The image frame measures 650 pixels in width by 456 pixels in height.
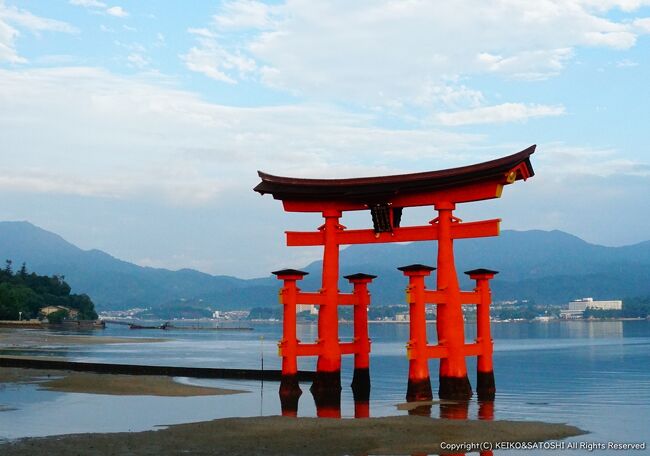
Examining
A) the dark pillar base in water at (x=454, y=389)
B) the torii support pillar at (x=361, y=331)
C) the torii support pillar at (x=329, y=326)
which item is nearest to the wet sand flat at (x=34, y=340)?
the torii support pillar at (x=361, y=331)

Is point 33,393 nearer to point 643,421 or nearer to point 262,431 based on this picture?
point 262,431

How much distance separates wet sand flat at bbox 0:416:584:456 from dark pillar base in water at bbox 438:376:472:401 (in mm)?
4974

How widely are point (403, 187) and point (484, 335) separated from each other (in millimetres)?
6524

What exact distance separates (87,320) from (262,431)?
524 feet

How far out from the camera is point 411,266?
98.4 feet

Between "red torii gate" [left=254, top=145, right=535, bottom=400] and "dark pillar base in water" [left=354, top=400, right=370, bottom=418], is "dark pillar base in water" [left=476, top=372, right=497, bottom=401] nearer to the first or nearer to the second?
"red torii gate" [left=254, top=145, right=535, bottom=400]

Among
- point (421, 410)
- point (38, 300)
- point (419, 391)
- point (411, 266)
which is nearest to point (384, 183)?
point (411, 266)

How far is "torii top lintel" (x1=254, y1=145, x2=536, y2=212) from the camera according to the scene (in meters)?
30.1

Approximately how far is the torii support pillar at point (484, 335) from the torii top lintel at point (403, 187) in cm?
357

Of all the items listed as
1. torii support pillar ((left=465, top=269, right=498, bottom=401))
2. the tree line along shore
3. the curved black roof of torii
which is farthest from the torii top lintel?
the tree line along shore

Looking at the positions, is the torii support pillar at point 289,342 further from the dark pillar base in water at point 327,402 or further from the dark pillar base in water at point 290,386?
the dark pillar base in water at point 327,402

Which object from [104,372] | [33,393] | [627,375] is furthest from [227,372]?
[627,375]

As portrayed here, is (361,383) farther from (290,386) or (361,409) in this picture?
(361,409)

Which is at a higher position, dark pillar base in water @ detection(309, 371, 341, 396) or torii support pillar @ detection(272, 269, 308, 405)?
torii support pillar @ detection(272, 269, 308, 405)
